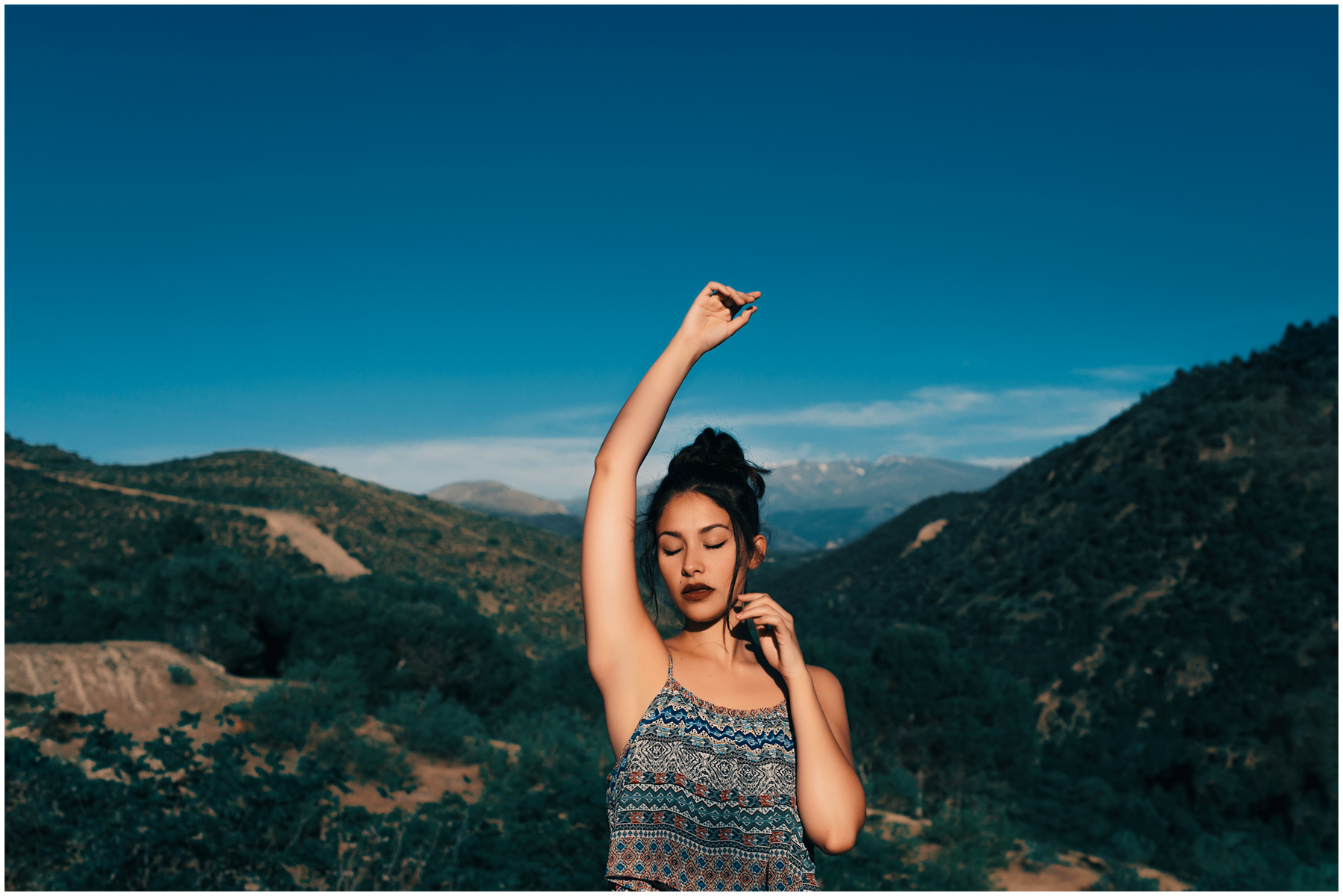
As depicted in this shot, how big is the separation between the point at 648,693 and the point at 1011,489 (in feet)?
128

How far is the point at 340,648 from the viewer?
50.0 feet

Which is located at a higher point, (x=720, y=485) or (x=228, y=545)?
(x=720, y=485)

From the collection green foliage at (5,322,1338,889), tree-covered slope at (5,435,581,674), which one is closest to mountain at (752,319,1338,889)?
green foliage at (5,322,1338,889)

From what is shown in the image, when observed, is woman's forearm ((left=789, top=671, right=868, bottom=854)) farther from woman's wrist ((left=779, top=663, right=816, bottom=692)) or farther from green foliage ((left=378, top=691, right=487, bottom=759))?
green foliage ((left=378, top=691, right=487, bottom=759))

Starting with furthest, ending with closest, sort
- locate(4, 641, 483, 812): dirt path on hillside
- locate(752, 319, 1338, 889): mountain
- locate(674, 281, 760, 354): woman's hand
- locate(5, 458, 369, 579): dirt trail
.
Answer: locate(5, 458, 369, 579): dirt trail → locate(752, 319, 1338, 889): mountain → locate(4, 641, 483, 812): dirt path on hillside → locate(674, 281, 760, 354): woman's hand

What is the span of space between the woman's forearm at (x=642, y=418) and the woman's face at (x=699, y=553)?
0.20m

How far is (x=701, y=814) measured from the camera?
146 cm

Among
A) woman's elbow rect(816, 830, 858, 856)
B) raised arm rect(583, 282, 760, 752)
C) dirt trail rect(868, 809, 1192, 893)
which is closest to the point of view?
woman's elbow rect(816, 830, 858, 856)

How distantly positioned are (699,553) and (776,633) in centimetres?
25

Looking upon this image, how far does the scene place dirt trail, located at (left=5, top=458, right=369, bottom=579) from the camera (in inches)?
1278

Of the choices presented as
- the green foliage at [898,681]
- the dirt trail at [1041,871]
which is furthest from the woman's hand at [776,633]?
the dirt trail at [1041,871]

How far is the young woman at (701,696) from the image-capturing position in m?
1.46

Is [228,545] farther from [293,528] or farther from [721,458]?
[721,458]

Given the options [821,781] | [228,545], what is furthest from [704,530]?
[228,545]
